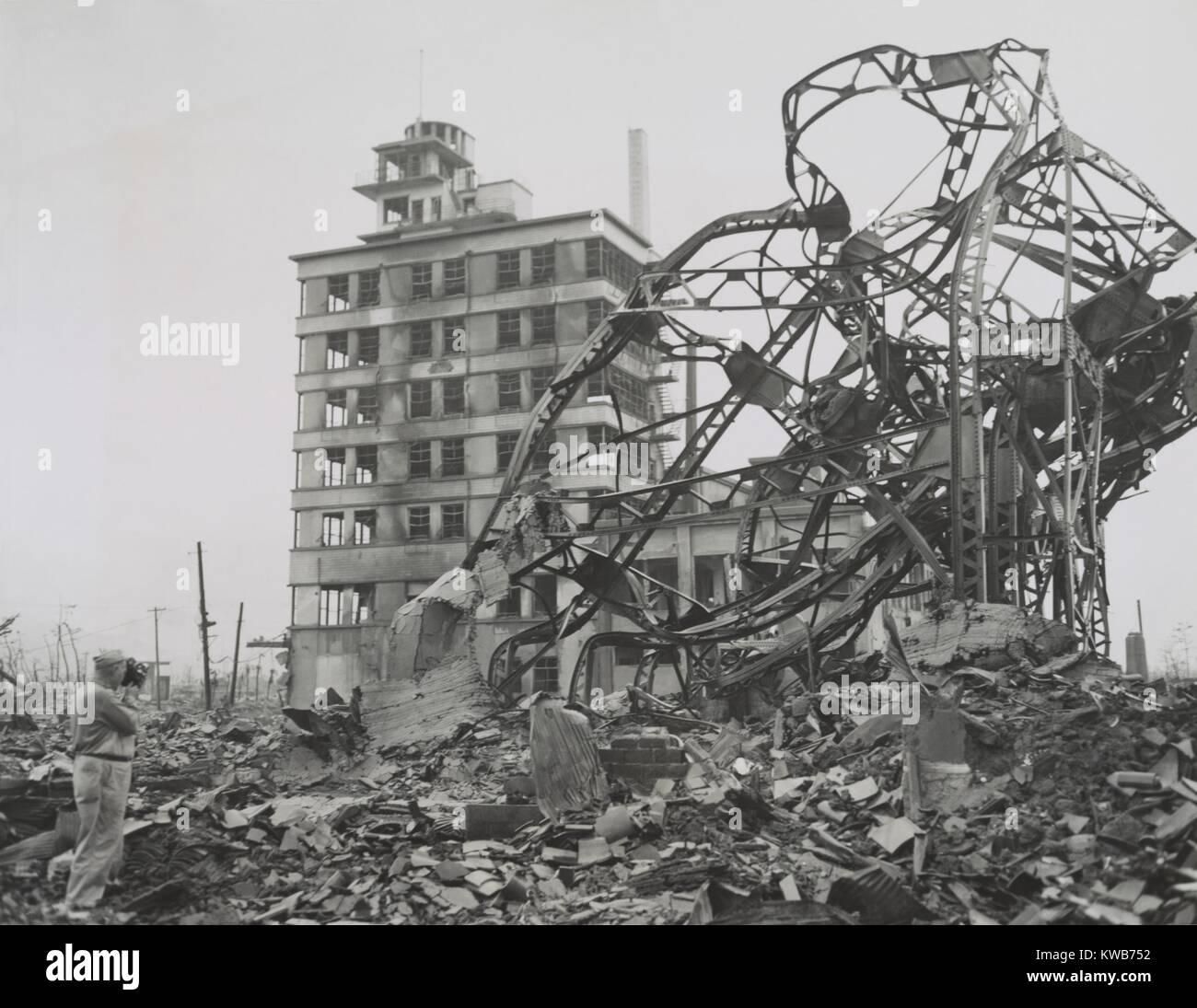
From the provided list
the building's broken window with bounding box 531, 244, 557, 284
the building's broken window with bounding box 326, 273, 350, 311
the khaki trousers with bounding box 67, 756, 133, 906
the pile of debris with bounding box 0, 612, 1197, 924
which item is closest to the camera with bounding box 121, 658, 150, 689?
the khaki trousers with bounding box 67, 756, 133, 906

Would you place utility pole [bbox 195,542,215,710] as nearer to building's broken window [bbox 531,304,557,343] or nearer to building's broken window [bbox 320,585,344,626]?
building's broken window [bbox 320,585,344,626]

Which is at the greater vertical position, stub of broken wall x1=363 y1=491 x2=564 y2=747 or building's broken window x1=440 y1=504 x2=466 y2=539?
building's broken window x1=440 y1=504 x2=466 y2=539

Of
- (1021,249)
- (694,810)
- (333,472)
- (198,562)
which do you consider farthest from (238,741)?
(1021,249)

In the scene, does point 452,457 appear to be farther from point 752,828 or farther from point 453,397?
point 752,828

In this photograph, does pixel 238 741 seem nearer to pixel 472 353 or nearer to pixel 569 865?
pixel 472 353

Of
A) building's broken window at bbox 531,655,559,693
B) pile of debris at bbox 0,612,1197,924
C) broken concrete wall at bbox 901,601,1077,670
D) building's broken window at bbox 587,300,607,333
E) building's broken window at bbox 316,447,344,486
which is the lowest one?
pile of debris at bbox 0,612,1197,924

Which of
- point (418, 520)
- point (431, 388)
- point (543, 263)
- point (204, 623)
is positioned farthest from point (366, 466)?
point (204, 623)
